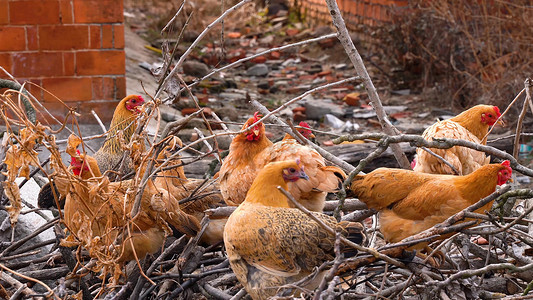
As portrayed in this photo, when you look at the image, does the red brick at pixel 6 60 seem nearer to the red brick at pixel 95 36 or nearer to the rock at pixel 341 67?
the red brick at pixel 95 36

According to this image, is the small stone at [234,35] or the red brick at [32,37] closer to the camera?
the red brick at [32,37]

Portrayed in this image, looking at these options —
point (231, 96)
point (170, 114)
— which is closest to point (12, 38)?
point (170, 114)

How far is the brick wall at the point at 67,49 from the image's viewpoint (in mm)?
6699

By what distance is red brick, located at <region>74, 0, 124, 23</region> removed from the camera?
6.77 m

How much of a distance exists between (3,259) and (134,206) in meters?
0.74

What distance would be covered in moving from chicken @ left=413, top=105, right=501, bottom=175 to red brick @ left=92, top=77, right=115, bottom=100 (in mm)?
3503

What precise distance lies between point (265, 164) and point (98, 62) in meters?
3.56

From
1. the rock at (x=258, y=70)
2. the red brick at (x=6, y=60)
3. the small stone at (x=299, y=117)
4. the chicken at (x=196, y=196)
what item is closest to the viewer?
the chicken at (x=196, y=196)

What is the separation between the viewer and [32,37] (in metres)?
6.76

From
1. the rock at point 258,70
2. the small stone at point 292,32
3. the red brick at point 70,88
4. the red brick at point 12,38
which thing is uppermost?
the red brick at point 12,38

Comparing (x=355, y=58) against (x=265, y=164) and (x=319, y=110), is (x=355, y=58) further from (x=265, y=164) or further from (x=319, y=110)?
(x=319, y=110)

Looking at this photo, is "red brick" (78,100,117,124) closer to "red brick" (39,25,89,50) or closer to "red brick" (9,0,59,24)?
"red brick" (39,25,89,50)

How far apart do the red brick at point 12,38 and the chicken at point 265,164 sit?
3.60 meters

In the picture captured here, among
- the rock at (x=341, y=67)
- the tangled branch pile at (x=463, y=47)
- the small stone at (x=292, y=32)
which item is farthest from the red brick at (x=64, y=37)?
the small stone at (x=292, y=32)
